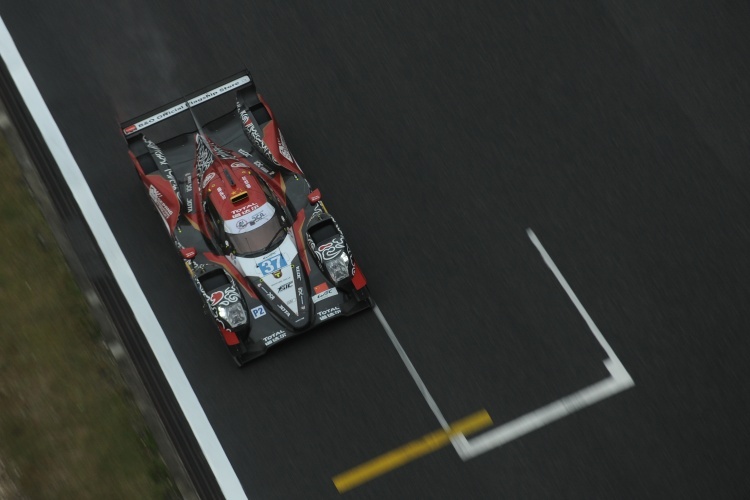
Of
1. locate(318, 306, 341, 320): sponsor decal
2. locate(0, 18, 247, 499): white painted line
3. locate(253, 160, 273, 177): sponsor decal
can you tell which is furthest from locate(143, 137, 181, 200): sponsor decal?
locate(318, 306, 341, 320): sponsor decal

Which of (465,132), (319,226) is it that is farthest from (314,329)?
(465,132)

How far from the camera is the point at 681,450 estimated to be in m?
12.8

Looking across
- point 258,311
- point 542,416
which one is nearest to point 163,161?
point 258,311

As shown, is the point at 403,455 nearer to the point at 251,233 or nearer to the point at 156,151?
the point at 251,233

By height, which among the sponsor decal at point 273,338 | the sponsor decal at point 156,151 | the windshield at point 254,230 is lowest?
the sponsor decal at point 273,338

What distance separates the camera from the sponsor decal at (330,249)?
12.9 meters

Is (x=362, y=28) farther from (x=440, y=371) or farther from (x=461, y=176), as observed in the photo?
(x=440, y=371)

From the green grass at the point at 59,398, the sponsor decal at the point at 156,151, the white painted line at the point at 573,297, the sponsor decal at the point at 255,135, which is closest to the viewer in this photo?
the green grass at the point at 59,398

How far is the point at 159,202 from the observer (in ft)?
44.8

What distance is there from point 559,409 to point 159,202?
535cm

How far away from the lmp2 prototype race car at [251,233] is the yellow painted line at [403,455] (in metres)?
1.70

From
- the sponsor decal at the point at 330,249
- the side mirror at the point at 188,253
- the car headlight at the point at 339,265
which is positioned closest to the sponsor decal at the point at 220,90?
the side mirror at the point at 188,253

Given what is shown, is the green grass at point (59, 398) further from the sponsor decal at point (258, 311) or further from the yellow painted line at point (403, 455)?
the yellow painted line at point (403, 455)

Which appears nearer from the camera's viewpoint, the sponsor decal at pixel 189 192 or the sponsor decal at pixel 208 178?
the sponsor decal at pixel 208 178
